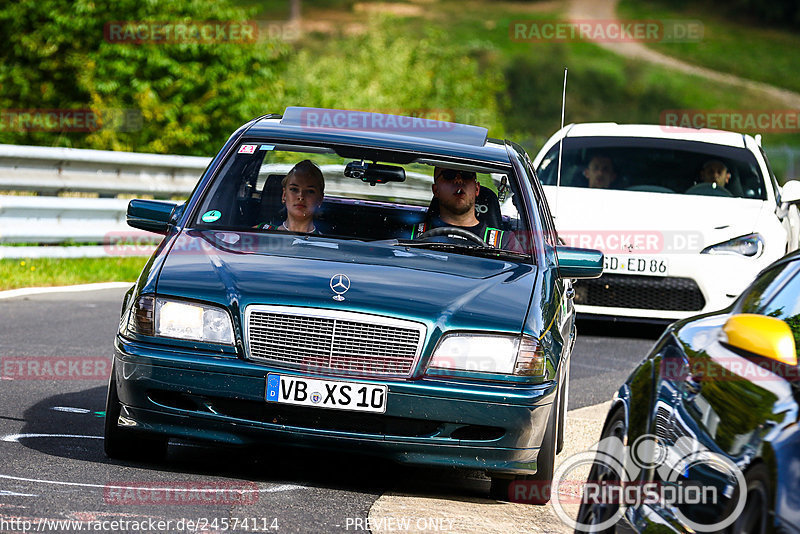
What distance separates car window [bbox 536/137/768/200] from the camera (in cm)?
1262

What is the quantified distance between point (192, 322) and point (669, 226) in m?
6.59

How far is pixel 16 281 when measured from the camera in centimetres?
1294

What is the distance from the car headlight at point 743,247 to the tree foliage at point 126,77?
16.9m

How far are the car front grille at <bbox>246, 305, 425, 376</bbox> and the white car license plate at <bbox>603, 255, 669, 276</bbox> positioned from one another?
6.02 metres

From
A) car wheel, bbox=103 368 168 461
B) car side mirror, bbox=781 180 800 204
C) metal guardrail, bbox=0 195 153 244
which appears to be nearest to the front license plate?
car wheel, bbox=103 368 168 461

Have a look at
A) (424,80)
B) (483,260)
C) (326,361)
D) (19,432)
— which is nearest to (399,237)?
(483,260)

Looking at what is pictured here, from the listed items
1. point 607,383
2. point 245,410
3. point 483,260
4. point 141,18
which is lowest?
point 607,383

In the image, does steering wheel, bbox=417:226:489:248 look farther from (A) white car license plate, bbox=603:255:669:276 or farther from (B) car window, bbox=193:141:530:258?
(A) white car license plate, bbox=603:255:669:276

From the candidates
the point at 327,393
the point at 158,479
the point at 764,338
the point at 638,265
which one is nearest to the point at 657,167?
the point at 638,265

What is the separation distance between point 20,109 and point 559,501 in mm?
24177

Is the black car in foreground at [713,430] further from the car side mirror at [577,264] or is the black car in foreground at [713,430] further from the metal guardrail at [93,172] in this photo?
the metal guardrail at [93,172]

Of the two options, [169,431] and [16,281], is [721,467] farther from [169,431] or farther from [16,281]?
[16,281]

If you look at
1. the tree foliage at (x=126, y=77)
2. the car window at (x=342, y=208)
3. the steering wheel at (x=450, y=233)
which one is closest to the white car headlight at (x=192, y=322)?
the car window at (x=342, y=208)

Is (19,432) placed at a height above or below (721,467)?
below
